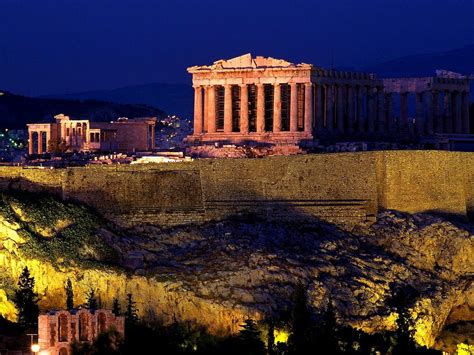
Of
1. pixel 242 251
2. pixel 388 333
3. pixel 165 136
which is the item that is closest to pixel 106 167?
pixel 242 251

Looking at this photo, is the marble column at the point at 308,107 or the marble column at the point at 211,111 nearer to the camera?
the marble column at the point at 308,107

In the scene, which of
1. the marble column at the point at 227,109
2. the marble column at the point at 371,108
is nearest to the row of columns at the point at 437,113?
the marble column at the point at 371,108

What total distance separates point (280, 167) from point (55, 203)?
40.4ft

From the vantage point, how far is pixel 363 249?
91875mm

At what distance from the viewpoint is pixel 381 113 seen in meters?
123

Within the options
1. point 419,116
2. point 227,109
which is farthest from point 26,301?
point 419,116

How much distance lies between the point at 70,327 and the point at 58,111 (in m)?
115

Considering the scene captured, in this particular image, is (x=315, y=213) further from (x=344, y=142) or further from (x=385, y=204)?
(x=344, y=142)

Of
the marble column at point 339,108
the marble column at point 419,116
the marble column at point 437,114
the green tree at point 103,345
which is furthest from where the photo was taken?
the marble column at point 437,114

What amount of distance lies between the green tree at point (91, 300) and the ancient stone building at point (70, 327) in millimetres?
3390

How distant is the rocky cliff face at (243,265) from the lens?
8388 centimetres

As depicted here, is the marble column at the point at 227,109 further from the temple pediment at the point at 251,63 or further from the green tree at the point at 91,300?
the green tree at the point at 91,300

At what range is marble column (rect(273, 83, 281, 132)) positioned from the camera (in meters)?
114

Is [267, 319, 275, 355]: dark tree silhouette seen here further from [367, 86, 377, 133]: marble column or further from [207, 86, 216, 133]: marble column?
[367, 86, 377, 133]: marble column
